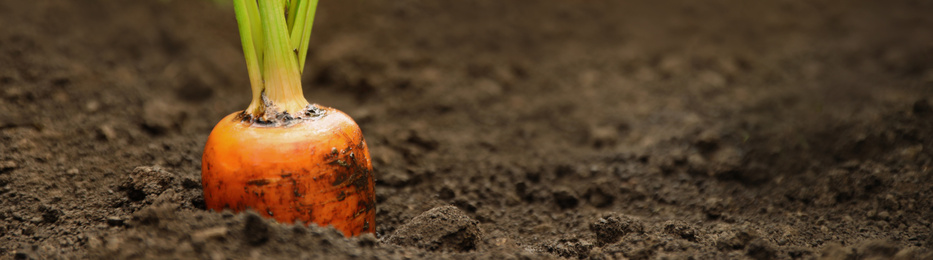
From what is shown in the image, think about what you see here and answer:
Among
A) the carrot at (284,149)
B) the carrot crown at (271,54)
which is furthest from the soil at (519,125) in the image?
the carrot crown at (271,54)

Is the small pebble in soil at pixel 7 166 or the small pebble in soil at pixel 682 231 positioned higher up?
the small pebble in soil at pixel 7 166

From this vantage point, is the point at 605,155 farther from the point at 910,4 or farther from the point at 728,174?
the point at 910,4

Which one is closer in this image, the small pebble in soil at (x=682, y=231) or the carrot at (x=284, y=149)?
the carrot at (x=284, y=149)

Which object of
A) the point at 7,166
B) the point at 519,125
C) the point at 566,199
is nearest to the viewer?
the point at 7,166

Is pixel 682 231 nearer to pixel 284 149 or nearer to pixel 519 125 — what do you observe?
pixel 284 149

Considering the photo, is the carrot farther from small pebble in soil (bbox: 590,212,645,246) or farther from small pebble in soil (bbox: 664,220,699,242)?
small pebble in soil (bbox: 664,220,699,242)

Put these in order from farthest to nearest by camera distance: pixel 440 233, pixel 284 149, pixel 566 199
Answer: pixel 566 199 → pixel 440 233 → pixel 284 149

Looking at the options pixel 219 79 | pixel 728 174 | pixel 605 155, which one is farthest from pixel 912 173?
pixel 219 79

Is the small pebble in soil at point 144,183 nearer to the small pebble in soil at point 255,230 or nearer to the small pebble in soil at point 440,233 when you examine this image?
the small pebble in soil at point 255,230

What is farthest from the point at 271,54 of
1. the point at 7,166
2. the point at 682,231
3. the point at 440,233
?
the point at 682,231
